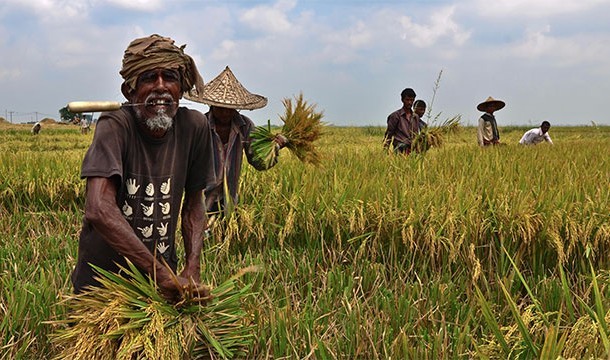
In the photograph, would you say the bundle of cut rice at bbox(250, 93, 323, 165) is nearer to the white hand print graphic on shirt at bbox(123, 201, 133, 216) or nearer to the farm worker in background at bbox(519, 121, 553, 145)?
the white hand print graphic on shirt at bbox(123, 201, 133, 216)

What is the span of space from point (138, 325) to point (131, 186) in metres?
0.49

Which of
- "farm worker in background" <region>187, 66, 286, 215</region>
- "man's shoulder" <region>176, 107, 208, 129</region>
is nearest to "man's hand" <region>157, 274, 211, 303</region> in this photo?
"man's shoulder" <region>176, 107, 208, 129</region>

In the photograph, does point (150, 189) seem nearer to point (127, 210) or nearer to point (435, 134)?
point (127, 210)

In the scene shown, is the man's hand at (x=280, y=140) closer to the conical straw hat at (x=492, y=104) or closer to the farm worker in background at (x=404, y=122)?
the farm worker in background at (x=404, y=122)

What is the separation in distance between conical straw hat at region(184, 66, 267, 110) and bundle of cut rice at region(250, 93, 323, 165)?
0.61ft

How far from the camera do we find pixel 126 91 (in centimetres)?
189

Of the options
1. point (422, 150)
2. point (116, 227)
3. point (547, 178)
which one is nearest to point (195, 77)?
point (116, 227)

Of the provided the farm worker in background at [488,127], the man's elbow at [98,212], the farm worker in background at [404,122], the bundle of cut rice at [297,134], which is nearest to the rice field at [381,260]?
the bundle of cut rice at [297,134]

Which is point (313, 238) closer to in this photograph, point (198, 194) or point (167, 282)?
point (198, 194)

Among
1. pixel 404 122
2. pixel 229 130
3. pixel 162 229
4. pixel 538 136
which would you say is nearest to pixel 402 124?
pixel 404 122

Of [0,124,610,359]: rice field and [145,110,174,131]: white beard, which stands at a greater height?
[145,110,174,131]: white beard

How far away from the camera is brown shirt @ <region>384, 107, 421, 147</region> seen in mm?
5965

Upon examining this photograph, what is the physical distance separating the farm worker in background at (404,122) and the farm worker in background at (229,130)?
2.67m

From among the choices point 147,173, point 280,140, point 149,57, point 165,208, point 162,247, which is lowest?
point 162,247
